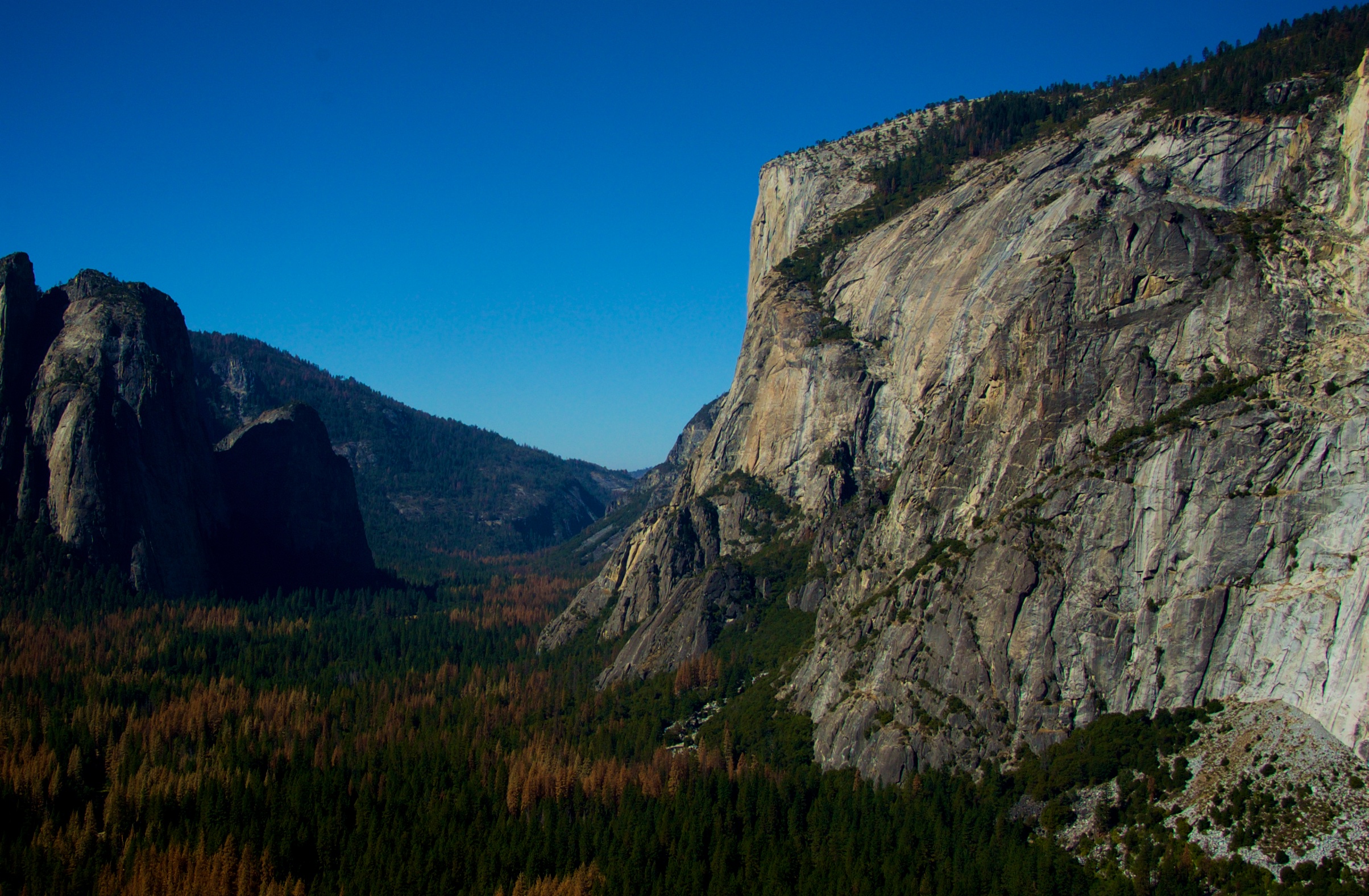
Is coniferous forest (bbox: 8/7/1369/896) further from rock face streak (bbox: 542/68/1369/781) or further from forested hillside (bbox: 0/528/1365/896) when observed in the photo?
rock face streak (bbox: 542/68/1369/781)

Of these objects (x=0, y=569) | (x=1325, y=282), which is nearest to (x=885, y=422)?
(x=1325, y=282)

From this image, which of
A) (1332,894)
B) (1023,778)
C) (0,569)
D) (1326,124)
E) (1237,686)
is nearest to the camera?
(1332,894)

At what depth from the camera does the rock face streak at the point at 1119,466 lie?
92188mm

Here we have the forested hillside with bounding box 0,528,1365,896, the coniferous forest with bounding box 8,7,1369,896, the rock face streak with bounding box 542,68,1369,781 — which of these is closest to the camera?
the forested hillside with bounding box 0,528,1365,896

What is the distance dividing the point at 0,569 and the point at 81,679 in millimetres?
58055

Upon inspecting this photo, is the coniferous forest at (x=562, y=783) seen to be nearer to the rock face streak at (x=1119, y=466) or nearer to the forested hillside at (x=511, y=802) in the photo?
the forested hillside at (x=511, y=802)

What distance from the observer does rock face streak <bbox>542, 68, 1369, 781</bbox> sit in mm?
92188

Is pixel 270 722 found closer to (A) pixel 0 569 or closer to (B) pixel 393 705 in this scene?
(B) pixel 393 705

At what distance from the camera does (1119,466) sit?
104 m

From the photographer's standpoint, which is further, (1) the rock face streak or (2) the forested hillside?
(1) the rock face streak

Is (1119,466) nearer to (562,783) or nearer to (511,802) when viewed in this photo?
(562,783)

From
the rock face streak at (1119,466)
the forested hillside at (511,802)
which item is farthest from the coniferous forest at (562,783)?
the rock face streak at (1119,466)

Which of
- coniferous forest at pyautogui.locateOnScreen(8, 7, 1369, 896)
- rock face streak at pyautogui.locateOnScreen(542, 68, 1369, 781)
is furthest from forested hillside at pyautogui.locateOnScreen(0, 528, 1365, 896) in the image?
rock face streak at pyautogui.locateOnScreen(542, 68, 1369, 781)

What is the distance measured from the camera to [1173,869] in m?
81.1
